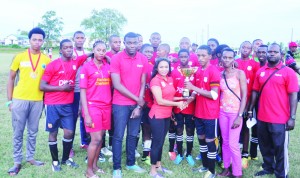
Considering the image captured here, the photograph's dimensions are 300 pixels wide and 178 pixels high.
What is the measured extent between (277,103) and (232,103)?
28.2 inches

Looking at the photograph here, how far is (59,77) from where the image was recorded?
513 centimetres

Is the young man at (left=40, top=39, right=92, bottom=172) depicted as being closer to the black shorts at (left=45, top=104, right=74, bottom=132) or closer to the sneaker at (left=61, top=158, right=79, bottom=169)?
the black shorts at (left=45, top=104, right=74, bottom=132)

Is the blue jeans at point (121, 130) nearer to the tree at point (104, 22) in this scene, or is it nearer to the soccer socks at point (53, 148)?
the soccer socks at point (53, 148)

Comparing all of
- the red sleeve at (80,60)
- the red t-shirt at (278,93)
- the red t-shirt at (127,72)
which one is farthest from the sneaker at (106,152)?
the red t-shirt at (278,93)

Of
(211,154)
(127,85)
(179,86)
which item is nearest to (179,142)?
(211,154)

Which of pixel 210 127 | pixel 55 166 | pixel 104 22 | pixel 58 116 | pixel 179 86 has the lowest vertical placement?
pixel 55 166

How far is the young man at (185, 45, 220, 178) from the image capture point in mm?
4828

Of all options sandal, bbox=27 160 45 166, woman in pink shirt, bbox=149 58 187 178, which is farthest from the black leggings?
sandal, bbox=27 160 45 166

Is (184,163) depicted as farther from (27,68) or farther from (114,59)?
(27,68)

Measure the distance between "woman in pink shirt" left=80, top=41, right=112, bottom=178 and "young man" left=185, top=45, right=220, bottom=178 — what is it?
141 centimetres

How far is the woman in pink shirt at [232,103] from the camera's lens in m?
4.85

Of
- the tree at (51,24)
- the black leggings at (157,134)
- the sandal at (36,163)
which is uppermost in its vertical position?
the tree at (51,24)

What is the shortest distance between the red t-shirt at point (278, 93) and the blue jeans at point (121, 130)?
2243 millimetres

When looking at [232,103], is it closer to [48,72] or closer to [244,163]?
[244,163]
